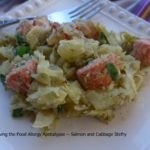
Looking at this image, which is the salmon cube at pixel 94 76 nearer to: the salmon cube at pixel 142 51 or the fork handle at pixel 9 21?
the salmon cube at pixel 142 51

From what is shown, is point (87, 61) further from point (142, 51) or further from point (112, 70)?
point (142, 51)

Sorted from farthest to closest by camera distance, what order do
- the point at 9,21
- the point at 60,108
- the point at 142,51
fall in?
1. the point at 9,21
2. the point at 142,51
3. the point at 60,108

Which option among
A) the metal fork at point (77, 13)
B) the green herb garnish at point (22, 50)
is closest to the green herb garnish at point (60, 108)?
the green herb garnish at point (22, 50)

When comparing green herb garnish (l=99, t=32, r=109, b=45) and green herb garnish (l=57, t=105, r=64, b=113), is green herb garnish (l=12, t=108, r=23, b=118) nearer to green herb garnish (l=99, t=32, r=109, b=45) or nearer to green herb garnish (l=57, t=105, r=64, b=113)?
green herb garnish (l=57, t=105, r=64, b=113)

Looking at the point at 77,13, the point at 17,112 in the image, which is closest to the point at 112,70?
the point at 17,112

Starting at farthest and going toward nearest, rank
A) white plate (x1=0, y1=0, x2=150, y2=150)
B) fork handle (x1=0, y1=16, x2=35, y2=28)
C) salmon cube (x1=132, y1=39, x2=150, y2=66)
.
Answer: fork handle (x1=0, y1=16, x2=35, y2=28)
salmon cube (x1=132, y1=39, x2=150, y2=66)
white plate (x1=0, y1=0, x2=150, y2=150)

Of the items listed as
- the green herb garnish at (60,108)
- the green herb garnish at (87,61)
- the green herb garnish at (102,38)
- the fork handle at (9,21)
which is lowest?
the green herb garnish at (60,108)

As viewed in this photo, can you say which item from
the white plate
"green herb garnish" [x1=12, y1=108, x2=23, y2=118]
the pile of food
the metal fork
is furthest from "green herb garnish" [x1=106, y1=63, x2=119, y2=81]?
the metal fork
